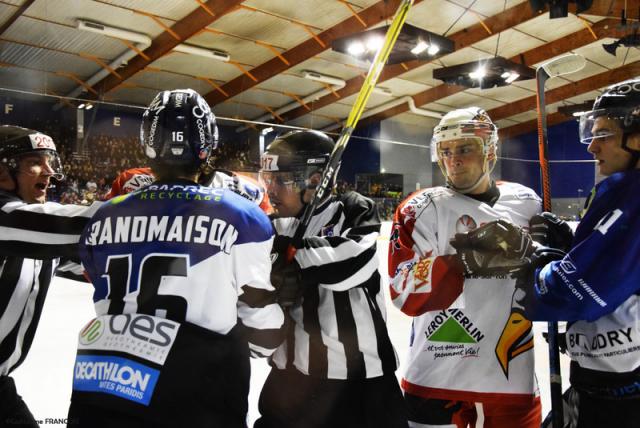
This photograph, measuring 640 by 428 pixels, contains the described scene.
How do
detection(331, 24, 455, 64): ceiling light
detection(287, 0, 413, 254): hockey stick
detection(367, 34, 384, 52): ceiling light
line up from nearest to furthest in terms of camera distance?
detection(287, 0, 413, 254): hockey stick
detection(367, 34, 384, 52): ceiling light
detection(331, 24, 455, 64): ceiling light

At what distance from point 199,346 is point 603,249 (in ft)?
2.85

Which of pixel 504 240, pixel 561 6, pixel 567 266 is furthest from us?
pixel 561 6

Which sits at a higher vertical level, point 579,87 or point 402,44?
point 402,44

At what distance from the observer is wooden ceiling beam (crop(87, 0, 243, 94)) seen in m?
7.50

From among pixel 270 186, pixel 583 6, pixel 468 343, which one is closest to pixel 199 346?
pixel 270 186

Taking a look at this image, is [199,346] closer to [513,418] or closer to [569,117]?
[513,418]

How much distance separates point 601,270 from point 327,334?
0.70 metres

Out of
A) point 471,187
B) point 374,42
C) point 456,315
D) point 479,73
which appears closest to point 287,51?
point 374,42

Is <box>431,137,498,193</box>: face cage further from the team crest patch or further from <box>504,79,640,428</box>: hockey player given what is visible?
<box>504,79,640,428</box>: hockey player

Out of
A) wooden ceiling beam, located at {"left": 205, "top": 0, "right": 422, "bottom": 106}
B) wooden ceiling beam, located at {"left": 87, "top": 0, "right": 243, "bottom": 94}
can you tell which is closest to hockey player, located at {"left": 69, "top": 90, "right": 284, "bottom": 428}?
wooden ceiling beam, located at {"left": 87, "top": 0, "right": 243, "bottom": 94}

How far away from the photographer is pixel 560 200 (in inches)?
342

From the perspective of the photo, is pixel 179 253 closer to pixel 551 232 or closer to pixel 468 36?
pixel 551 232

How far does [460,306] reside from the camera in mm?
1472

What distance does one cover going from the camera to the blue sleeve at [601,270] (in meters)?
1.11
